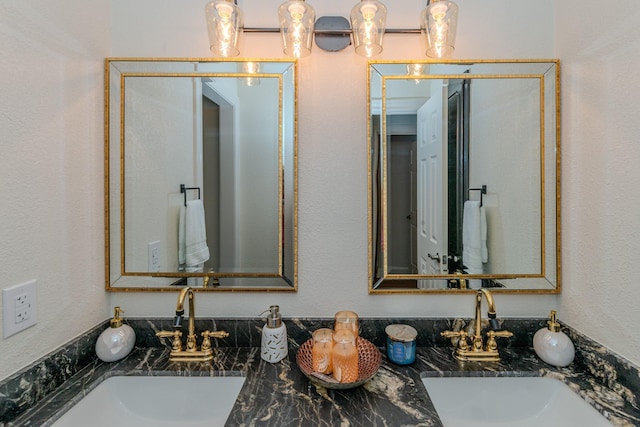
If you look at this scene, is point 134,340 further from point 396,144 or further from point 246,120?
point 396,144

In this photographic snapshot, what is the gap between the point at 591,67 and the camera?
1022mm

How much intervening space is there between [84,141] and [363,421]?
121 centimetres

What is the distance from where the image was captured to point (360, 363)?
1.01 meters

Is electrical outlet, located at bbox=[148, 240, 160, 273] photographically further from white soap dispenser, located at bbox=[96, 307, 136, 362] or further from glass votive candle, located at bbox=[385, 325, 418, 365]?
glass votive candle, located at bbox=[385, 325, 418, 365]

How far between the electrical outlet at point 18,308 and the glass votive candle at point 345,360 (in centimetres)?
83

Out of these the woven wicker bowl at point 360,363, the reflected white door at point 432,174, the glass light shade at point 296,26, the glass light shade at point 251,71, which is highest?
the glass light shade at point 296,26

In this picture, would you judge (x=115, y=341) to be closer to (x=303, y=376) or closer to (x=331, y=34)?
(x=303, y=376)

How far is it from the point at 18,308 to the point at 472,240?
4.55 feet

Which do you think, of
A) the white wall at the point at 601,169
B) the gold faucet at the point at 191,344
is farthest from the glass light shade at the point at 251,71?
the white wall at the point at 601,169

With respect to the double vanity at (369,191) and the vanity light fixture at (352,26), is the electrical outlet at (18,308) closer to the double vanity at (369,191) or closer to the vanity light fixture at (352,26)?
the double vanity at (369,191)

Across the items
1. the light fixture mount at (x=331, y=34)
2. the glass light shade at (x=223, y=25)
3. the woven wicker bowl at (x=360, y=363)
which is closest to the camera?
the woven wicker bowl at (x=360, y=363)

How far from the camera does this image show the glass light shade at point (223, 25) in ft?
3.36

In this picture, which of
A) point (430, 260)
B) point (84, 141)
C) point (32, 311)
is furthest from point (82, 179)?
point (430, 260)

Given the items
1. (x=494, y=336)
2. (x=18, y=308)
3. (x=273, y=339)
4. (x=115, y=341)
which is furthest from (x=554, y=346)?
(x=18, y=308)
